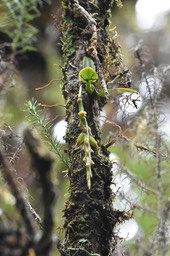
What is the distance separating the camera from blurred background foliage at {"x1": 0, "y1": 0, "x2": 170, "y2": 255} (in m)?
0.60

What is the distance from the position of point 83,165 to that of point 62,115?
142 millimetres

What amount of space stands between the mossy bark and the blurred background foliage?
29 millimetres

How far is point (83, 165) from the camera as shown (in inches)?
26.5

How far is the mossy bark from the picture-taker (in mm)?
635

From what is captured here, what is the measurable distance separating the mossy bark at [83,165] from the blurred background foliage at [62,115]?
29 millimetres

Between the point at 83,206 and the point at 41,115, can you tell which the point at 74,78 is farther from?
the point at 83,206

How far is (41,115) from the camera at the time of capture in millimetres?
774

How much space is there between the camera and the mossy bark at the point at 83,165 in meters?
0.63

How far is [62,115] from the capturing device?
31.0 inches

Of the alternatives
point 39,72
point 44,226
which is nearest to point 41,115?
point 44,226

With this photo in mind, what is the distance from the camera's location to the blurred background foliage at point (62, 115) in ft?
1.96

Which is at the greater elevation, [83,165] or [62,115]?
[62,115]

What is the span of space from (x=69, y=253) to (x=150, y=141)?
0.66ft

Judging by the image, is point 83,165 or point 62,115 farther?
point 62,115
